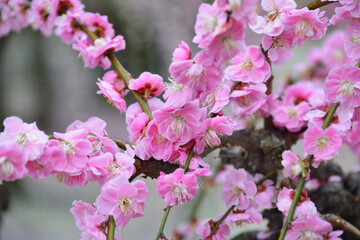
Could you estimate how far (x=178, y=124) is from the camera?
0.98ft

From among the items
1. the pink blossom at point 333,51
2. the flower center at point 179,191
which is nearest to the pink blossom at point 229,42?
the flower center at point 179,191

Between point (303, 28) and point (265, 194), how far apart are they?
0.56 ft

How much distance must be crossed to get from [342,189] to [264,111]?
0.17m

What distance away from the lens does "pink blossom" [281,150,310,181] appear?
0.33 m

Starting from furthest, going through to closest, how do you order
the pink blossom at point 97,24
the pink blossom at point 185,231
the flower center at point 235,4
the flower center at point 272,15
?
the pink blossom at point 185,231 → the pink blossom at point 97,24 → the flower center at point 272,15 → the flower center at point 235,4

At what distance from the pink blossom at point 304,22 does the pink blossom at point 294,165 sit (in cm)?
9

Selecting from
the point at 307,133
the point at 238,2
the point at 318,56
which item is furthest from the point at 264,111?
the point at 318,56

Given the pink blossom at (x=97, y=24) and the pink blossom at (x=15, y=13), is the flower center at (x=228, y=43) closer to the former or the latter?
the pink blossom at (x=97, y=24)

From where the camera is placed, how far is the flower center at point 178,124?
0.30m

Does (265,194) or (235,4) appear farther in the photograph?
(265,194)

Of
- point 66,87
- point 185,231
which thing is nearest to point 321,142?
point 185,231

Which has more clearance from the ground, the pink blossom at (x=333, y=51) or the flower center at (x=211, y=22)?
the flower center at (x=211, y=22)

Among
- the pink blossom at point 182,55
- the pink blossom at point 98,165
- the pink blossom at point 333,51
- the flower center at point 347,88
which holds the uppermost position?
the pink blossom at point 182,55

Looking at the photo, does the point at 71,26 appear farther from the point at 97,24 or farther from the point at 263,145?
the point at 263,145
